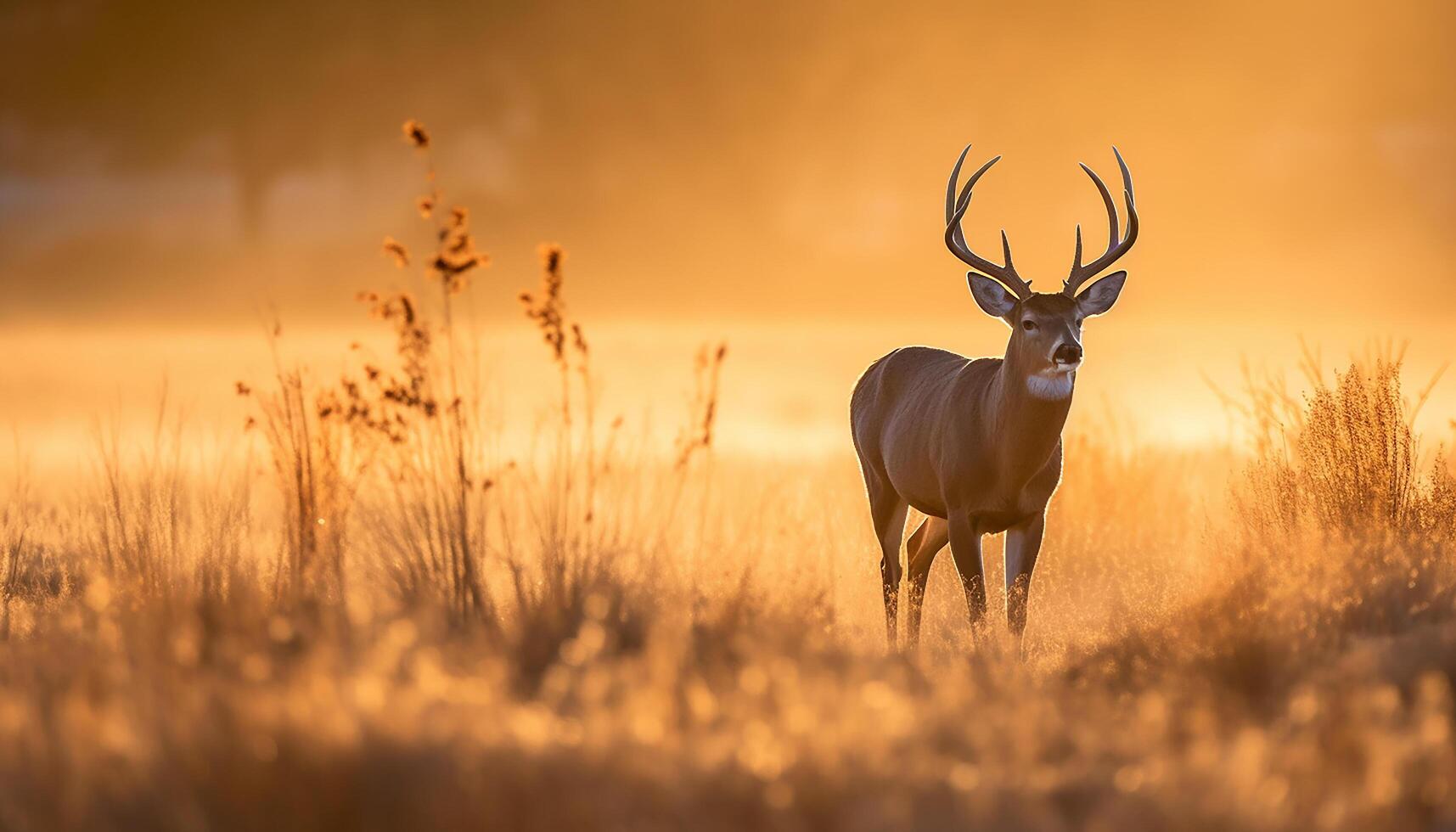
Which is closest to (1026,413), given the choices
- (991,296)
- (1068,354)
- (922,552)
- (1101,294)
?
(1068,354)

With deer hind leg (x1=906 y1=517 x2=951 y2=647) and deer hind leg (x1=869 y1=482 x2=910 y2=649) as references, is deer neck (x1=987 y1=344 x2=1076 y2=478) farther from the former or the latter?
deer hind leg (x1=869 y1=482 x2=910 y2=649)

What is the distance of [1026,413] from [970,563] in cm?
93

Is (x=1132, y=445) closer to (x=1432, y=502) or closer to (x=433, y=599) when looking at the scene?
(x=1432, y=502)

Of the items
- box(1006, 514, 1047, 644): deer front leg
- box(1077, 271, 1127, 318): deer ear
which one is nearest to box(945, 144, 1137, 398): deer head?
box(1077, 271, 1127, 318): deer ear

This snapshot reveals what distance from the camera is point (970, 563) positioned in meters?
9.12

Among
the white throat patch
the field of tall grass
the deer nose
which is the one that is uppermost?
the deer nose

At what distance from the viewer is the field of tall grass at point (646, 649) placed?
4.43 metres

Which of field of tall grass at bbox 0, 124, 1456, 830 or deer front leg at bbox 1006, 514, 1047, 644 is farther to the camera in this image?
deer front leg at bbox 1006, 514, 1047, 644

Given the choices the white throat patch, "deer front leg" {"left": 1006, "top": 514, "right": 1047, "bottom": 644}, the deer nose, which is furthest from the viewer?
"deer front leg" {"left": 1006, "top": 514, "right": 1047, "bottom": 644}

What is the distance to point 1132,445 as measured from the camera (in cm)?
1383

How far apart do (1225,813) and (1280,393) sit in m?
6.65

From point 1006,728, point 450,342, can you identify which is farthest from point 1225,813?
point 450,342

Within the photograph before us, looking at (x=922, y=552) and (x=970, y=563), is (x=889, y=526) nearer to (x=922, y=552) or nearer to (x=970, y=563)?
(x=922, y=552)

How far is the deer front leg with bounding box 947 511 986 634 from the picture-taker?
359 inches
